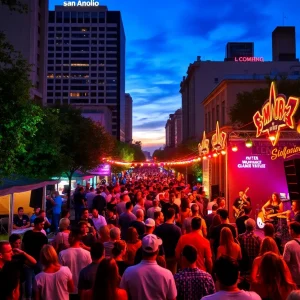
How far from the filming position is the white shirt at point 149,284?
4.51 meters

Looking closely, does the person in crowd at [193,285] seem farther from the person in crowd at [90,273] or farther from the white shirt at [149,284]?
the person in crowd at [90,273]

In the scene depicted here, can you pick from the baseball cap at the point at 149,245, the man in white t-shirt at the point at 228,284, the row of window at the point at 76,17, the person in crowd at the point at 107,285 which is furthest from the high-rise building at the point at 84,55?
the man in white t-shirt at the point at 228,284

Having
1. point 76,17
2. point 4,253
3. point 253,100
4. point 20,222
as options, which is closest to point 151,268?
point 4,253

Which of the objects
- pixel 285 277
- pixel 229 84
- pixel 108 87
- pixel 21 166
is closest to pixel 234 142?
pixel 21 166

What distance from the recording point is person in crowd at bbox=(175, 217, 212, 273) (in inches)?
273

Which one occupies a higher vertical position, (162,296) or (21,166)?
(21,166)

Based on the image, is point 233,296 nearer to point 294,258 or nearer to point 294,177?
point 294,258

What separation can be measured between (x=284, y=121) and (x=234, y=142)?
7.09 m

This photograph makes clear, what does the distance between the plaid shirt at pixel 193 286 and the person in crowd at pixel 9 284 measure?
1.71 metres

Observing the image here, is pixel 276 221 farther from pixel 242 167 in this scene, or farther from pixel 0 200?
pixel 0 200

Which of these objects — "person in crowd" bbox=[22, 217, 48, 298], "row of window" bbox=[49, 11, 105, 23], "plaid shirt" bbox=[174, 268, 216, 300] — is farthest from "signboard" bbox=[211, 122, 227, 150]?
"row of window" bbox=[49, 11, 105, 23]

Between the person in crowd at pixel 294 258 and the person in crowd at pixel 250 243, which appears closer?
the person in crowd at pixel 294 258

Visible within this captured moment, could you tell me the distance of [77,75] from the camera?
153750 mm

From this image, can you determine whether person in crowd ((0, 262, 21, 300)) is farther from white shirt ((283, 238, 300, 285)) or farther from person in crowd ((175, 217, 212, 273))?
white shirt ((283, 238, 300, 285))
